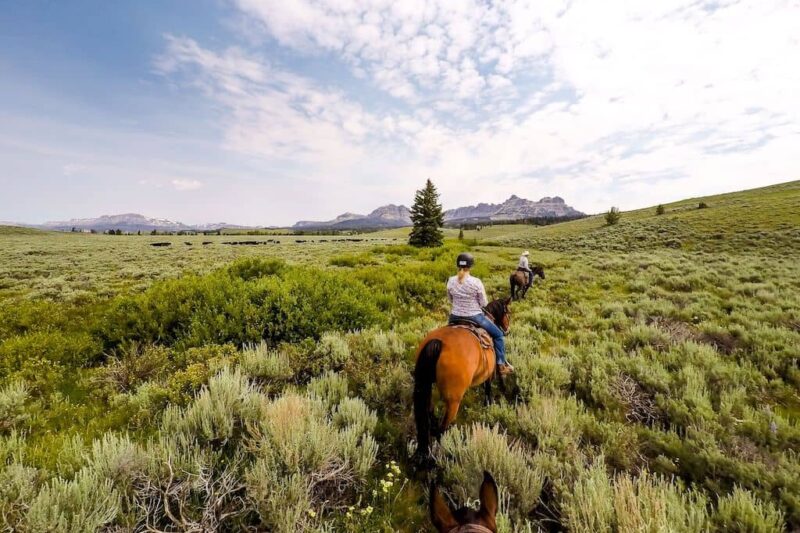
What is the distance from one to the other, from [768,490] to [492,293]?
12611 mm

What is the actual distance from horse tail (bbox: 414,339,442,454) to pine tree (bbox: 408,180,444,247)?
37.3 metres

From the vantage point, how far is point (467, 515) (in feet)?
6.49

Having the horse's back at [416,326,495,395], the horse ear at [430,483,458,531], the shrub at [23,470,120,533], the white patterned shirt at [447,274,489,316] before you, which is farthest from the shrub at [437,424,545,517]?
the shrub at [23,470,120,533]

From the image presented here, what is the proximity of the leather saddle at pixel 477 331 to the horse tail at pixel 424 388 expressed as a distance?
0.86 metres

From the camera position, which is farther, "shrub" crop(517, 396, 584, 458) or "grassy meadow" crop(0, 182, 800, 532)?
"shrub" crop(517, 396, 584, 458)

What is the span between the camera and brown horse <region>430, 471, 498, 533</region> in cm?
193

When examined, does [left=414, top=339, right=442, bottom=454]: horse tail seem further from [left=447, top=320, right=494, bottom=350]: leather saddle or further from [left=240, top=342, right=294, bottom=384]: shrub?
[left=240, top=342, right=294, bottom=384]: shrub

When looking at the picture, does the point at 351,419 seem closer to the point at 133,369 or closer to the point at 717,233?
the point at 133,369

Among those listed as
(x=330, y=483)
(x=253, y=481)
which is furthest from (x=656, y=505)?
(x=253, y=481)

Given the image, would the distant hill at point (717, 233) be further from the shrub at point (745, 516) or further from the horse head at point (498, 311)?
the shrub at point (745, 516)

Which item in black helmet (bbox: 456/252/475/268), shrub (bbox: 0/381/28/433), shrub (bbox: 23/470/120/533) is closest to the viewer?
shrub (bbox: 23/470/120/533)

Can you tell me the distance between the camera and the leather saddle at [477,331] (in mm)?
5272

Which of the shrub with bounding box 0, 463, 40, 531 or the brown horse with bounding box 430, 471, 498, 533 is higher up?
the brown horse with bounding box 430, 471, 498, 533

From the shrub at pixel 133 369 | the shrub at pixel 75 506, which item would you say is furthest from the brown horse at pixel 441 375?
the shrub at pixel 133 369
